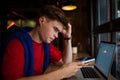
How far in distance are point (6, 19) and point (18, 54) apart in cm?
699

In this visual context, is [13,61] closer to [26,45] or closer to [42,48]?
[26,45]

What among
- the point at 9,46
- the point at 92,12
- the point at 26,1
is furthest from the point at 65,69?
the point at 26,1

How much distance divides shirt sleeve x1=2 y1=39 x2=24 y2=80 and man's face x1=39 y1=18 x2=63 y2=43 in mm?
303

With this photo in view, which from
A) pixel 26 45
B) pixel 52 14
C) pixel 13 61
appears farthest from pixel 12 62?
pixel 52 14

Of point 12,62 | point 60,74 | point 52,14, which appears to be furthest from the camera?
point 52,14

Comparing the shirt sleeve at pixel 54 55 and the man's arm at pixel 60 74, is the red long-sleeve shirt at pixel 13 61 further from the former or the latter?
the shirt sleeve at pixel 54 55

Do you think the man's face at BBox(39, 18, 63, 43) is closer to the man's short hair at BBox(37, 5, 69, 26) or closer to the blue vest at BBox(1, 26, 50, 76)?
the man's short hair at BBox(37, 5, 69, 26)

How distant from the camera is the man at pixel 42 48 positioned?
1.28 meters

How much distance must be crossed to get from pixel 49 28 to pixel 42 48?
12.2 inches

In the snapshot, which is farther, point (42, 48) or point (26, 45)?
point (42, 48)

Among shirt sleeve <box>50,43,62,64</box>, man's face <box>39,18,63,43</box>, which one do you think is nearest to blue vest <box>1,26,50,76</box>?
man's face <box>39,18,63,43</box>

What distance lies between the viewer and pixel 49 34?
1.56 m

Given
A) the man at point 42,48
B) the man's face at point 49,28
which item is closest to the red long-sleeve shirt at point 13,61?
the man at point 42,48

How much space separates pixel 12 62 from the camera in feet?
4.16
